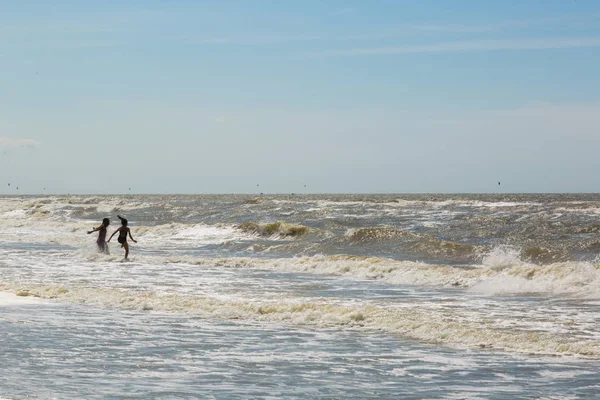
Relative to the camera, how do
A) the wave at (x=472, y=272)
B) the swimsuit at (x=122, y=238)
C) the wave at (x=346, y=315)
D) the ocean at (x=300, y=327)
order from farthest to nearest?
the swimsuit at (x=122, y=238) → the wave at (x=472, y=272) → the wave at (x=346, y=315) → the ocean at (x=300, y=327)

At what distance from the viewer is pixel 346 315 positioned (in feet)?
44.3

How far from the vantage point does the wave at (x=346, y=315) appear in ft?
36.7


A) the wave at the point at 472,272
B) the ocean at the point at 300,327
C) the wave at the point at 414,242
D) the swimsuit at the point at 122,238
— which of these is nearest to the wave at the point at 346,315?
the ocean at the point at 300,327

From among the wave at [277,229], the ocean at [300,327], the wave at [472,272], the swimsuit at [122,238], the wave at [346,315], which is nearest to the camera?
the ocean at [300,327]

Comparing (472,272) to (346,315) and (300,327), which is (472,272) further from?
(300,327)

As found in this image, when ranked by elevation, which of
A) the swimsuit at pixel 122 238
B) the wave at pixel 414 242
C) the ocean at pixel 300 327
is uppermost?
the swimsuit at pixel 122 238

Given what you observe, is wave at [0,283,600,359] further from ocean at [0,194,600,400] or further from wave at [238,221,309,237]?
wave at [238,221,309,237]

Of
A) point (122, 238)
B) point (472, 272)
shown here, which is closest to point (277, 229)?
point (122, 238)

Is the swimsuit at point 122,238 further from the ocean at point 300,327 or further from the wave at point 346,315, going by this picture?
the wave at point 346,315

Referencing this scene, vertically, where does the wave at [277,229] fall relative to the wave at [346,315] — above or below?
above

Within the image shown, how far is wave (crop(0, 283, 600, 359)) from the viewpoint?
11180mm

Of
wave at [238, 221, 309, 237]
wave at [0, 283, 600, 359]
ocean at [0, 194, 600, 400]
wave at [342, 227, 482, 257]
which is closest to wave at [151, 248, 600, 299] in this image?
ocean at [0, 194, 600, 400]

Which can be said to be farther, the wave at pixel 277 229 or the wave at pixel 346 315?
the wave at pixel 277 229

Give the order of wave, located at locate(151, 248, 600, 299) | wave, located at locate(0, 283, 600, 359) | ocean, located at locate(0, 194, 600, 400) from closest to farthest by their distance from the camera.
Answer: ocean, located at locate(0, 194, 600, 400) → wave, located at locate(0, 283, 600, 359) → wave, located at locate(151, 248, 600, 299)
